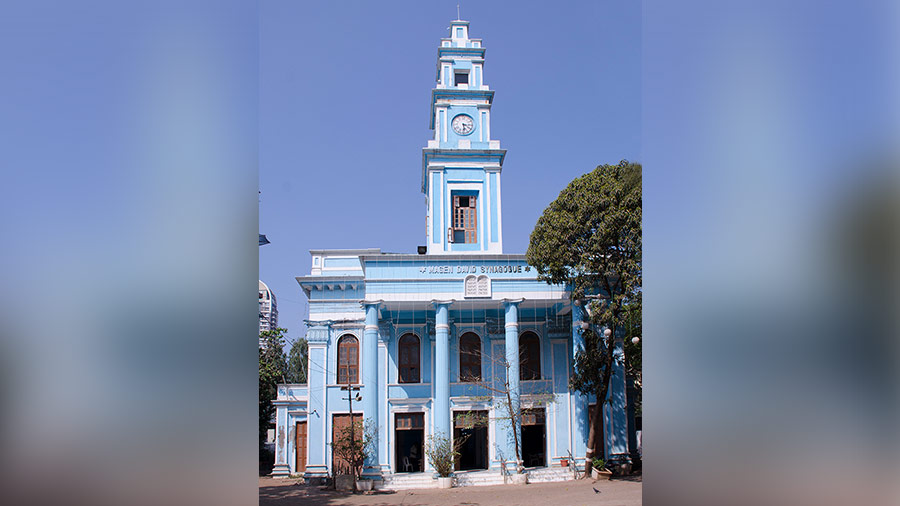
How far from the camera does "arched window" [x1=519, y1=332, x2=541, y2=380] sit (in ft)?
48.3

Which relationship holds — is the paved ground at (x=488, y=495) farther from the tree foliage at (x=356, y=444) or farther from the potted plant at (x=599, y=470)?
the tree foliage at (x=356, y=444)

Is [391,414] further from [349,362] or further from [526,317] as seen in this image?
[526,317]

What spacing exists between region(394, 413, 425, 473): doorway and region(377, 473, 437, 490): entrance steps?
72cm

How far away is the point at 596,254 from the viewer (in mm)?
12156

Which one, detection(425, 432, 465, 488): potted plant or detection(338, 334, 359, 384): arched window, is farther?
detection(338, 334, 359, 384): arched window

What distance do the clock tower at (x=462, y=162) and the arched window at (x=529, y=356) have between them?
2045mm

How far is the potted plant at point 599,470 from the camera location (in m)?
13.0

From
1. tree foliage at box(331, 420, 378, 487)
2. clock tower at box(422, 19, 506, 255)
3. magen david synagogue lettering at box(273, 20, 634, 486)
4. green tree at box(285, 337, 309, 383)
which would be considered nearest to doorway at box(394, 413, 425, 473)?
magen david synagogue lettering at box(273, 20, 634, 486)

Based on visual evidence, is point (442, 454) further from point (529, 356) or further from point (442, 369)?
point (529, 356)

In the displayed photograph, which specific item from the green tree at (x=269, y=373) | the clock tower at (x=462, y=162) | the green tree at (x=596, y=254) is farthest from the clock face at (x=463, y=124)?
the green tree at (x=269, y=373)

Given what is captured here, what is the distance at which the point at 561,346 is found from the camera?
14789 millimetres

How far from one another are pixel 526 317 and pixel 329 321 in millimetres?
4360

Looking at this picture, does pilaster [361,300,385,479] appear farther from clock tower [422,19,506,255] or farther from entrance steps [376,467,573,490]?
clock tower [422,19,506,255]
